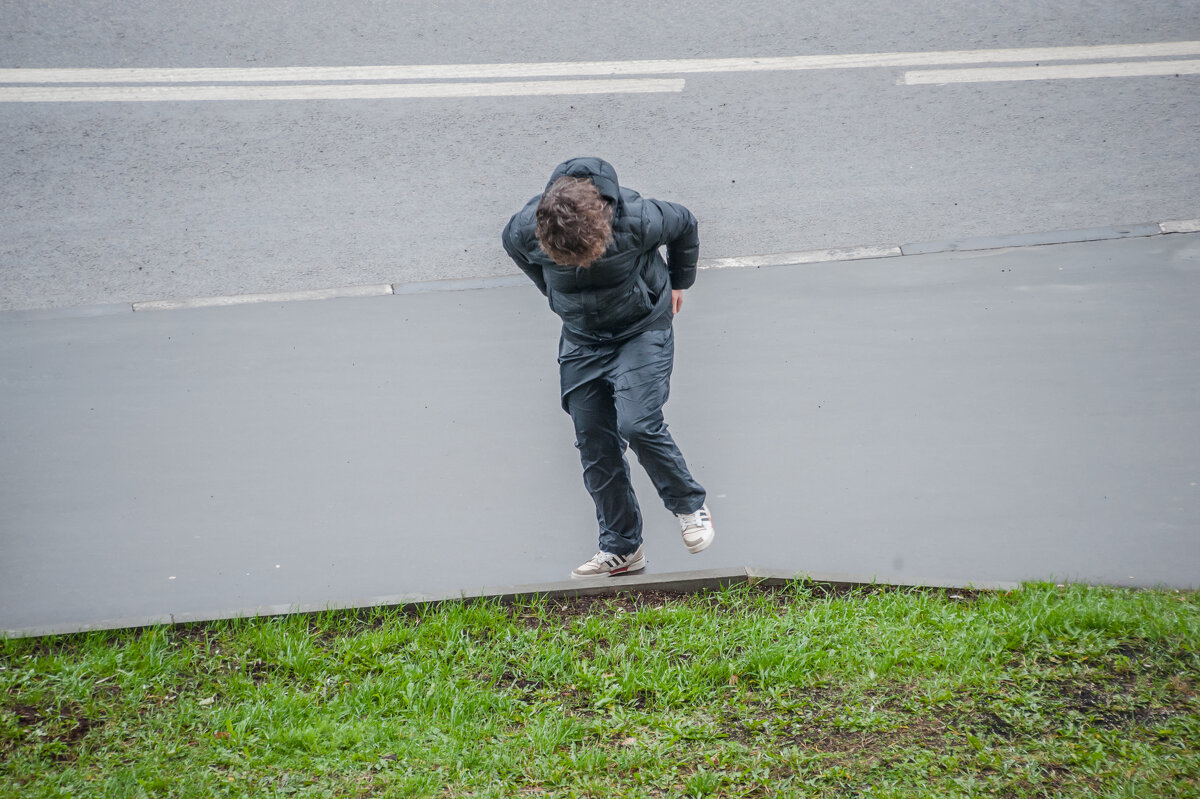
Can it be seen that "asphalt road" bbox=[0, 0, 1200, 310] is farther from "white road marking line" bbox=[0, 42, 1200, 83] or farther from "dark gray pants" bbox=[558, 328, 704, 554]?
"dark gray pants" bbox=[558, 328, 704, 554]

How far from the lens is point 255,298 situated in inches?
283

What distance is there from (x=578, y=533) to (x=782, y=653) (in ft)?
4.93

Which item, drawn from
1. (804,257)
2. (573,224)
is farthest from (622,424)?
(804,257)

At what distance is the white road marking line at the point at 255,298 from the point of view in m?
7.15

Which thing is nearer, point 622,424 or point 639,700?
point 639,700

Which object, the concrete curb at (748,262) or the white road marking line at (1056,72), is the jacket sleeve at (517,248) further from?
the white road marking line at (1056,72)

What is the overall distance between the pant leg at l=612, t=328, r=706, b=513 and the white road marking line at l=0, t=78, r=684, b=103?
17.8 ft

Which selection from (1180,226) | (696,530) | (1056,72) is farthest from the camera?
(1056,72)

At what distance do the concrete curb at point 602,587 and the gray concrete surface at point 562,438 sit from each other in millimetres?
44

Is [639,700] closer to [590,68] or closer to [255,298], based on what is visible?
[255,298]

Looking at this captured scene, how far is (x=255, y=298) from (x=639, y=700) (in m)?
4.44

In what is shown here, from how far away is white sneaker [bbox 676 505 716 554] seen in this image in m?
4.66

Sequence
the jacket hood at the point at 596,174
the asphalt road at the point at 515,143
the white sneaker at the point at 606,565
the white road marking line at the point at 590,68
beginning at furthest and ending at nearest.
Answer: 1. the white road marking line at the point at 590,68
2. the asphalt road at the point at 515,143
3. the white sneaker at the point at 606,565
4. the jacket hood at the point at 596,174

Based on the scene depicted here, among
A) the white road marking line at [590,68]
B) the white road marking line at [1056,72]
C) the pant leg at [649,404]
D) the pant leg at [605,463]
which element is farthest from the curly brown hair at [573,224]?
the white road marking line at [1056,72]
